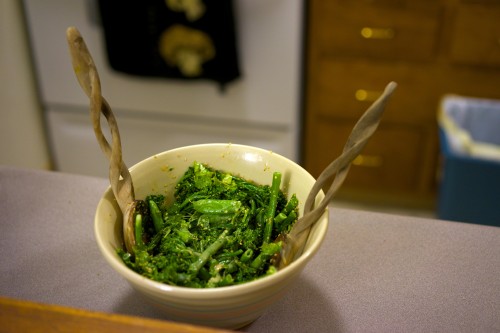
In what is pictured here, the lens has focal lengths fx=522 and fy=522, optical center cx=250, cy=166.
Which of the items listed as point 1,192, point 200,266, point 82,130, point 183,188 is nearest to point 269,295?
point 200,266

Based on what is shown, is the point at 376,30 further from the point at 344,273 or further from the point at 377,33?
the point at 344,273

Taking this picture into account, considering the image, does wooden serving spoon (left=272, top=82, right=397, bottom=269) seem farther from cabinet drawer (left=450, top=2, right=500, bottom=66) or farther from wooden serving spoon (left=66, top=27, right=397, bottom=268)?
cabinet drawer (left=450, top=2, right=500, bottom=66)

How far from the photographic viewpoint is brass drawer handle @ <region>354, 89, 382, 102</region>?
74.6 inches

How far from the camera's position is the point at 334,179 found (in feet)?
1.78

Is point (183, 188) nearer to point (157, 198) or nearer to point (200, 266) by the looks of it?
point (157, 198)

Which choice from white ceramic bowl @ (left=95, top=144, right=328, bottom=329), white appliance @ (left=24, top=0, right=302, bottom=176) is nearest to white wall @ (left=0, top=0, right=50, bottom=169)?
white appliance @ (left=24, top=0, right=302, bottom=176)

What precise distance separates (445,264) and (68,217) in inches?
22.5

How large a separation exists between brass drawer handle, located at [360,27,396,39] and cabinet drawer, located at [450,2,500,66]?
0.67ft

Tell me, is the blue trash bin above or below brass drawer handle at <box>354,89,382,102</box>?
below

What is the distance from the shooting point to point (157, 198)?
0.69 metres

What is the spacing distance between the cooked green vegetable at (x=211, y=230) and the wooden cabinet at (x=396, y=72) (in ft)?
4.12

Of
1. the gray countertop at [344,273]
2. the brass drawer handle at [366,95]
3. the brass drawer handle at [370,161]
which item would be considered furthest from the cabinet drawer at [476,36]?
the gray countertop at [344,273]

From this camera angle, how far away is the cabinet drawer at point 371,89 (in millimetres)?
1853

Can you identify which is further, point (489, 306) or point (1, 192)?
point (1, 192)
